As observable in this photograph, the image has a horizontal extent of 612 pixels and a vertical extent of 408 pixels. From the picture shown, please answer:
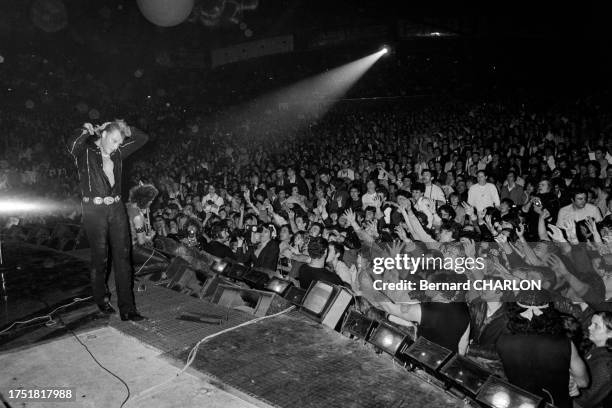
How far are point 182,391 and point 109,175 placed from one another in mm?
1682

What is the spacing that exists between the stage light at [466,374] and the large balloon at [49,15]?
17.0 meters

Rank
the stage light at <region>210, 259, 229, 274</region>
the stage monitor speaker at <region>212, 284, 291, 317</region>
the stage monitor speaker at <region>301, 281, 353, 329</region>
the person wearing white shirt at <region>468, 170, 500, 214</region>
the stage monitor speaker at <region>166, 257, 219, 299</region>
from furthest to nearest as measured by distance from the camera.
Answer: the person wearing white shirt at <region>468, 170, 500, 214</region> → the stage light at <region>210, 259, 229, 274</region> → the stage monitor speaker at <region>166, 257, 219, 299</region> → the stage monitor speaker at <region>212, 284, 291, 317</region> → the stage monitor speaker at <region>301, 281, 353, 329</region>

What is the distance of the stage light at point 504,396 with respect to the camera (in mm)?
2297

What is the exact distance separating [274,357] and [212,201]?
6339 millimetres

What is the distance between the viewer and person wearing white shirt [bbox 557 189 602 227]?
5102 millimetres

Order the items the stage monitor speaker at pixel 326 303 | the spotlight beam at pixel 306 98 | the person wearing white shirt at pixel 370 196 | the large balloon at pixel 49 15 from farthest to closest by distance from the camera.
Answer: the spotlight beam at pixel 306 98 < the large balloon at pixel 49 15 < the person wearing white shirt at pixel 370 196 < the stage monitor speaker at pixel 326 303

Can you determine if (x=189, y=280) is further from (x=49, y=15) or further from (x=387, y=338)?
(x=49, y=15)

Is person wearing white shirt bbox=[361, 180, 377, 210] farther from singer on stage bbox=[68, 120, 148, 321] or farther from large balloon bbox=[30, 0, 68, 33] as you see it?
large balloon bbox=[30, 0, 68, 33]

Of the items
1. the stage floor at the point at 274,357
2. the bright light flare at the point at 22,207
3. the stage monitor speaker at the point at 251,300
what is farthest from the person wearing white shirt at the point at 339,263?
the bright light flare at the point at 22,207

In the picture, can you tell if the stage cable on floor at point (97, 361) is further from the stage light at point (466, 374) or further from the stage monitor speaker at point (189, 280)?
the stage light at point (466, 374)

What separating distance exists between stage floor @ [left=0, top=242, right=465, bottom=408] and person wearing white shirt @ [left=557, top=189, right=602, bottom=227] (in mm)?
A: 3532

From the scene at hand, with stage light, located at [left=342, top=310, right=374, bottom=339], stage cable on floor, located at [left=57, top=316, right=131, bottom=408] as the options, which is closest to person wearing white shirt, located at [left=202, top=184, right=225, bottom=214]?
stage cable on floor, located at [left=57, top=316, right=131, bottom=408]

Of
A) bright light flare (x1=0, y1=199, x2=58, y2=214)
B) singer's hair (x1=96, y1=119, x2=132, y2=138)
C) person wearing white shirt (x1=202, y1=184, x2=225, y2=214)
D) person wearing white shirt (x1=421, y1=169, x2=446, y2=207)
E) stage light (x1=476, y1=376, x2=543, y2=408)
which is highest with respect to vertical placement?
singer's hair (x1=96, y1=119, x2=132, y2=138)

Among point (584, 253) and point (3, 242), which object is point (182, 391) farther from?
point (3, 242)
